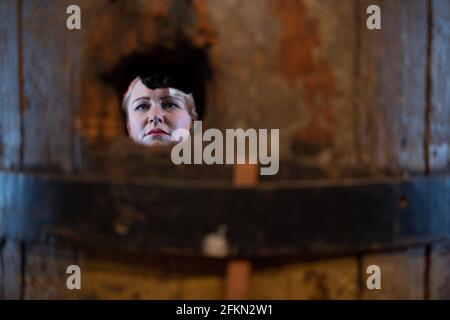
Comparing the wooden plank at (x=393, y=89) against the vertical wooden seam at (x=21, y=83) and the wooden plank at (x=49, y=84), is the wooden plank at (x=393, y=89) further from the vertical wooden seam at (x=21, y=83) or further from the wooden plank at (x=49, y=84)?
the vertical wooden seam at (x=21, y=83)

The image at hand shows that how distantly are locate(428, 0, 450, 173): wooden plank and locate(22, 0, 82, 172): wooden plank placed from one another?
0.91 meters

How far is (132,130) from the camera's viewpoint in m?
1.25

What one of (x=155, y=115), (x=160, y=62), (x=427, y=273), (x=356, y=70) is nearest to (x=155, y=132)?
(x=155, y=115)

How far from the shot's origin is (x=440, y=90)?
0.88m

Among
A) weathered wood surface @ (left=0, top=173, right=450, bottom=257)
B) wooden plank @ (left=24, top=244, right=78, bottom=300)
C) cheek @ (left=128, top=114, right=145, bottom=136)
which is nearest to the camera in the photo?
weathered wood surface @ (left=0, top=173, right=450, bottom=257)

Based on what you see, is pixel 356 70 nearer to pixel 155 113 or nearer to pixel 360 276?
pixel 360 276

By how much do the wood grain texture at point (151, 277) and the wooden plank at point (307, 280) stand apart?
0.10 m

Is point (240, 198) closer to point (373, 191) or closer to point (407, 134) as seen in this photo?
point (373, 191)

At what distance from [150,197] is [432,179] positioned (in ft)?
2.27

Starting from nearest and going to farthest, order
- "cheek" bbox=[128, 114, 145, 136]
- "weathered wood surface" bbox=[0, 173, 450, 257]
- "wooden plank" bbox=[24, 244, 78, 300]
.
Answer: "weathered wood surface" bbox=[0, 173, 450, 257] < "wooden plank" bbox=[24, 244, 78, 300] < "cheek" bbox=[128, 114, 145, 136]

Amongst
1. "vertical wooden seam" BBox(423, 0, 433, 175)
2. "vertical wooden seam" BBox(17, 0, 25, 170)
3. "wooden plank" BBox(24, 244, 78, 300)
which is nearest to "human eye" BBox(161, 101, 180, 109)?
"vertical wooden seam" BBox(17, 0, 25, 170)

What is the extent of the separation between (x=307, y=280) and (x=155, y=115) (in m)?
0.80

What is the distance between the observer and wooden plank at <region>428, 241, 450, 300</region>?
0.88m

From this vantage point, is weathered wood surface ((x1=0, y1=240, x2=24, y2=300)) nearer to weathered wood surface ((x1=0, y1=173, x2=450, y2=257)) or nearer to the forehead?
weathered wood surface ((x1=0, y1=173, x2=450, y2=257))
